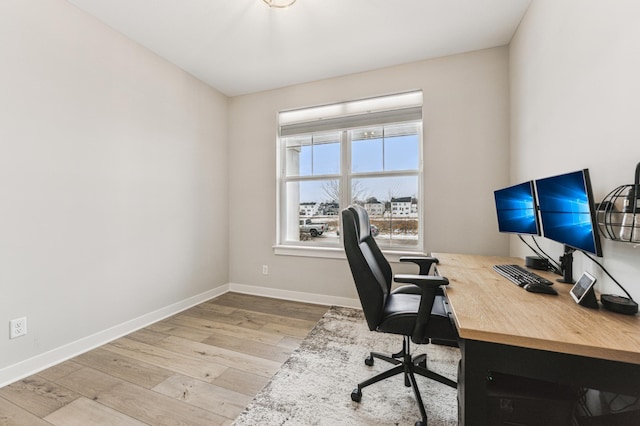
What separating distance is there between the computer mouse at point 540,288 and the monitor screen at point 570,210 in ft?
0.72

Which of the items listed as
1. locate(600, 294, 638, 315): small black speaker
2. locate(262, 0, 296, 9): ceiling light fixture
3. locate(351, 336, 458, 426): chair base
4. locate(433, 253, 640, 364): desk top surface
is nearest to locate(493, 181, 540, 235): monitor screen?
locate(433, 253, 640, 364): desk top surface

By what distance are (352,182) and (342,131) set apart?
2.03ft

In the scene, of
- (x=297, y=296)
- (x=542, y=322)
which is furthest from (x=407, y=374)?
(x=297, y=296)

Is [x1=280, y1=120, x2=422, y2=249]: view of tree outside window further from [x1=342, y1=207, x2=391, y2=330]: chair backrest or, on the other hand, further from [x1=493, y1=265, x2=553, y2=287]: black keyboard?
[x1=342, y1=207, x2=391, y2=330]: chair backrest

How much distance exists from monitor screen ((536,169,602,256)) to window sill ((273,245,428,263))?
1500mm

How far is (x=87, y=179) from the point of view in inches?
83.8

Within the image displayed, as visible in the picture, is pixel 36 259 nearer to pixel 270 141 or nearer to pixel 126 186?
pixel 126 186

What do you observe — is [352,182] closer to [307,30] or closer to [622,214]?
[307,30]

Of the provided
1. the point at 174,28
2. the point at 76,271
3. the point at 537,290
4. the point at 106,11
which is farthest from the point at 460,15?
the point at 76,271

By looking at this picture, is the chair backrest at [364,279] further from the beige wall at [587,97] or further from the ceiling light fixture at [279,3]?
the ceiling light fixture at [279,3]

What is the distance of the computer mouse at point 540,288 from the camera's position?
1.24 meters

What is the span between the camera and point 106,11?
6.90ft

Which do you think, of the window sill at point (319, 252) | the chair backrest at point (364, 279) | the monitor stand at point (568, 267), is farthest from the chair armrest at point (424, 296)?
the window sill at point (319, 252)

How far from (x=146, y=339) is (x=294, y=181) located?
2.24 m
